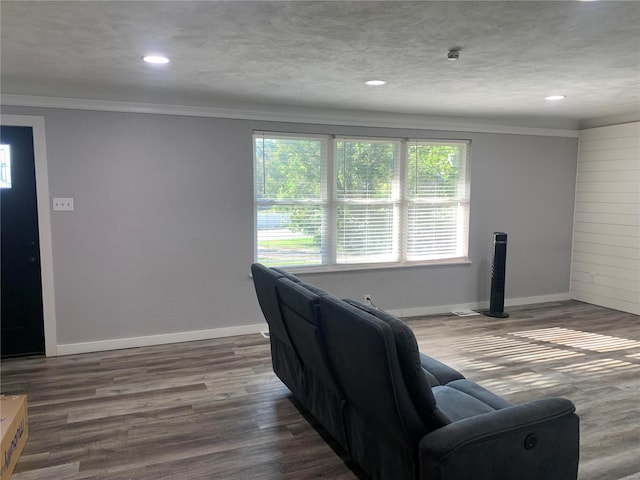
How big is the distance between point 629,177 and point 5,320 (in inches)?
268

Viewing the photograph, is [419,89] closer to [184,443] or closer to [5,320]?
[184,443]

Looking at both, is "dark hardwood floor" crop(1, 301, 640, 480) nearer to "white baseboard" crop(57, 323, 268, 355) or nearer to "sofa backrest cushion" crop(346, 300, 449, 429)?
"white baseboard" crop(57, 323, 268, 355)

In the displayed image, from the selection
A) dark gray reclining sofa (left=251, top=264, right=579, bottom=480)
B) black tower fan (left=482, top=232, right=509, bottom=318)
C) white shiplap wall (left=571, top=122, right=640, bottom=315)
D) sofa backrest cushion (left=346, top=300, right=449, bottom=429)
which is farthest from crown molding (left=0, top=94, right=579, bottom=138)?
sofa backrest cushion (left=346, top=300, right=449, bottom=429)

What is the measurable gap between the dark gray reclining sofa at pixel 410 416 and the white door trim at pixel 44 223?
110 inches

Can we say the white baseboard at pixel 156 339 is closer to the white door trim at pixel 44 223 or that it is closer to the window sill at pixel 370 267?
the white door trim at pixel 44 223

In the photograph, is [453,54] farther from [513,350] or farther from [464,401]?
[513,350]

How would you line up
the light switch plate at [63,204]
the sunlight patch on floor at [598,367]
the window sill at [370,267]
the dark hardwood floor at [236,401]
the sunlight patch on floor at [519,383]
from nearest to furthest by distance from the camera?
the dark hardwood floor at [236,401]
the sunlight patch on floor at [519,383]
the sunlight patch on floor at [598,367]
the light switch plate at [63,204]
the window sill at [370,267]

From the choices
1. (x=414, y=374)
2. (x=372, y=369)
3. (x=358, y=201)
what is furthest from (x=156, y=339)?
(x=414, y=374)

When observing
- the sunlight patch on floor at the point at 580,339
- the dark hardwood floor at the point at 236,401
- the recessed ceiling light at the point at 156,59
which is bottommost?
the dark hardwood floor at the point at 236,401

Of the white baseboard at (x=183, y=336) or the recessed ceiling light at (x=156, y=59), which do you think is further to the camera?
the white baseboard at (x=183, y=336)

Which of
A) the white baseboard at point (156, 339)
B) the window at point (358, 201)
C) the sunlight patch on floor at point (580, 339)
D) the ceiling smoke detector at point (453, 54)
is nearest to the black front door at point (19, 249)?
the white baseboard at point (156, 339)

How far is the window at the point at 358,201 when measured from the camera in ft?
16.1

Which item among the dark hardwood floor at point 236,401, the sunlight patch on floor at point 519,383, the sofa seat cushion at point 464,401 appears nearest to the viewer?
the sofa seat cushion at point 464,401

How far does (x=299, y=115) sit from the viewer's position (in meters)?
4.83
